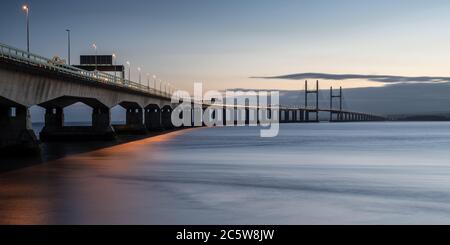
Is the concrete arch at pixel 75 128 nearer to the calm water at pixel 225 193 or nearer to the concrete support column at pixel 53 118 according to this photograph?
the concrete support column at pixel 53 118

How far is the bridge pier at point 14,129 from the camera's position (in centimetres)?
4994

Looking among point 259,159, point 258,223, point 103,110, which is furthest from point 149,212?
point 103,110

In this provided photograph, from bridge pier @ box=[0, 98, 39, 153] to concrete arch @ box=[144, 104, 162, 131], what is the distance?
79.4 metres

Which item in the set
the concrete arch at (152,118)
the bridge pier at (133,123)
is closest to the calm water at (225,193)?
the bridge pier at (133,123)

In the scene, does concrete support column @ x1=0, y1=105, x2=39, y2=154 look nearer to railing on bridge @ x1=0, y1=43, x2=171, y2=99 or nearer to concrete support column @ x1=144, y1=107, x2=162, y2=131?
railing on bridge @ x1=0, y1=43, x2=171, y2=99

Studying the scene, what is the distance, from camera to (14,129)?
166 feet

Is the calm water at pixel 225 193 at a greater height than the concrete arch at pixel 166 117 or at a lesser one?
lesser

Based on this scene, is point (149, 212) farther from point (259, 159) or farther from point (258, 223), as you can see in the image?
point (259, 159)

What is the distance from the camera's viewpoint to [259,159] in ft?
179

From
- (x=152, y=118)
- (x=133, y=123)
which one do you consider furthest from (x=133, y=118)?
(x=152, y=118)

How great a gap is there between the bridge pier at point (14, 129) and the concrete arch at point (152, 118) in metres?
79.4

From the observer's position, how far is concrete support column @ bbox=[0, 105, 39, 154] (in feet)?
164
